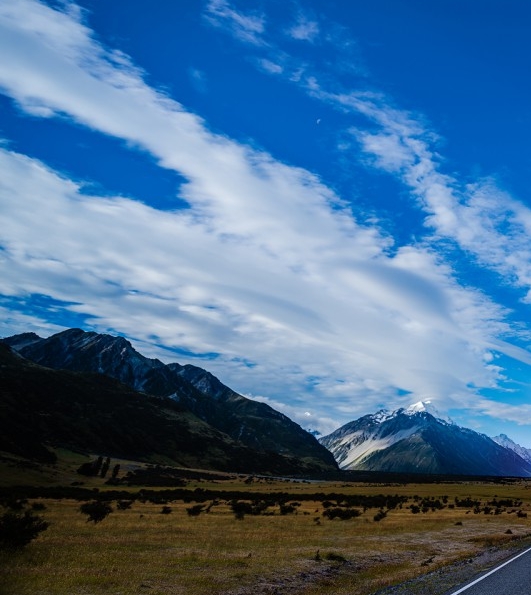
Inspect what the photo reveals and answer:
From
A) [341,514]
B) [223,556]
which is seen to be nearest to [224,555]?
[223,556]

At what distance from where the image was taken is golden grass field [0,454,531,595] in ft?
60.2

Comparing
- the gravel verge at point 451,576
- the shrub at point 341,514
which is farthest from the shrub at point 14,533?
the shrub at point 341,514

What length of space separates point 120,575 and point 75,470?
121 m

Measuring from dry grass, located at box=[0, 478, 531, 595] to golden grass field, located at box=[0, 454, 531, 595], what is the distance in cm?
5

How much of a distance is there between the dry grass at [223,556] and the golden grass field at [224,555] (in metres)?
0.05

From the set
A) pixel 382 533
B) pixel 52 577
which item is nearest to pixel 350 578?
pixel 52 577

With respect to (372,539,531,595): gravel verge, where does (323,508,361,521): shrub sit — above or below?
below

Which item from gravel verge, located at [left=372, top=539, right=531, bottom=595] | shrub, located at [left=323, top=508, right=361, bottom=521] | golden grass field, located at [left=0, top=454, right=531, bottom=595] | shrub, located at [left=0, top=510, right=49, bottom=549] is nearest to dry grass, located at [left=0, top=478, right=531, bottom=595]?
golden grass field, located at [left=0, top=454, right=531, bottom=595]

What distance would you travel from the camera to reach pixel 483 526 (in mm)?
46094

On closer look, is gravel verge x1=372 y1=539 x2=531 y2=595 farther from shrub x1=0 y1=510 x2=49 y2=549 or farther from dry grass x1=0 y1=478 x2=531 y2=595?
shrub x1=0 y1=510 x2=49 y2=549

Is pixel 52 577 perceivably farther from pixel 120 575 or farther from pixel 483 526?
pixel 483 526

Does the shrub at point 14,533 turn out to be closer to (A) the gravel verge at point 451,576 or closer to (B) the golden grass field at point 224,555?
(B) the golden grass field at point 224,555

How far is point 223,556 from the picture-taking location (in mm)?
25281

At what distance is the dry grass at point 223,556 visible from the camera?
18359 mm
